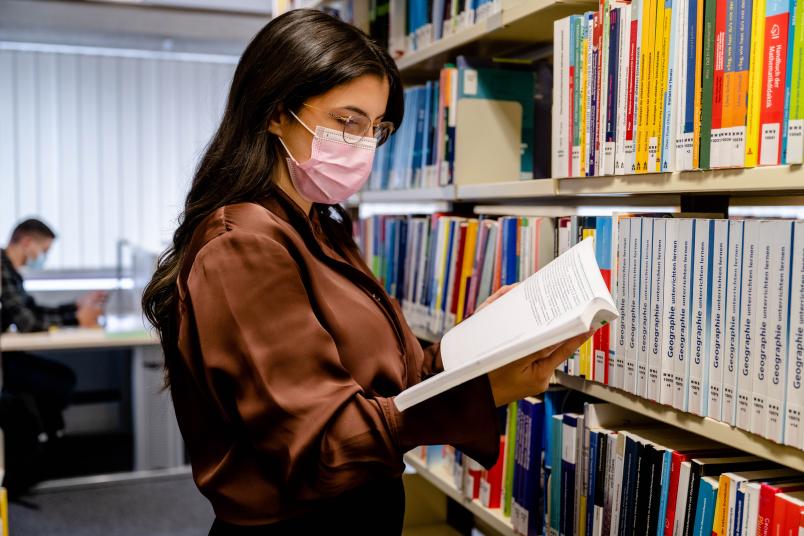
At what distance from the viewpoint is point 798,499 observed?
3.18 feet

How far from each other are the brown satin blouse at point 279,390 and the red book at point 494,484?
0.63 meters

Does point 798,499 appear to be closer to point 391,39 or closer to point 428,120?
point 428,120

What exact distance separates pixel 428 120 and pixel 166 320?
1.06 metres

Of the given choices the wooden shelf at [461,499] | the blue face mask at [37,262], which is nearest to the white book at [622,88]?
the wooden shelf at [461,499]

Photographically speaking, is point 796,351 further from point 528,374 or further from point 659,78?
point 659,78

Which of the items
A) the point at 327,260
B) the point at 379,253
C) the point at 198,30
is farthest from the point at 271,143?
the point at 198,30

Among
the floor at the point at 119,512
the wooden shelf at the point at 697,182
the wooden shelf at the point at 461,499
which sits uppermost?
the wooden shelf at the point at 697,182

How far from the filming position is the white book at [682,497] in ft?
3.70

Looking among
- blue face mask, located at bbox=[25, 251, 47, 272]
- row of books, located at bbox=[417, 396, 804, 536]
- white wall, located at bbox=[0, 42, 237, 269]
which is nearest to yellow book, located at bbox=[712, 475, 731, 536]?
row of books, located at bbox=[417, 396, 804, 536]

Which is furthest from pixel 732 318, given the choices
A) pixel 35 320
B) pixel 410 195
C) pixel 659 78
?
pixel 35 320

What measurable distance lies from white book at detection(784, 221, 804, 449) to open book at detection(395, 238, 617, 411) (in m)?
0.23

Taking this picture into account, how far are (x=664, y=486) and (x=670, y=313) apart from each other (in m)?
0.26

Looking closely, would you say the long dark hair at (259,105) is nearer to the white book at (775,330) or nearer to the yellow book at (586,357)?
the yellow book at (586,357)

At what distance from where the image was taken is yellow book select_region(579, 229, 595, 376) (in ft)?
4.43
